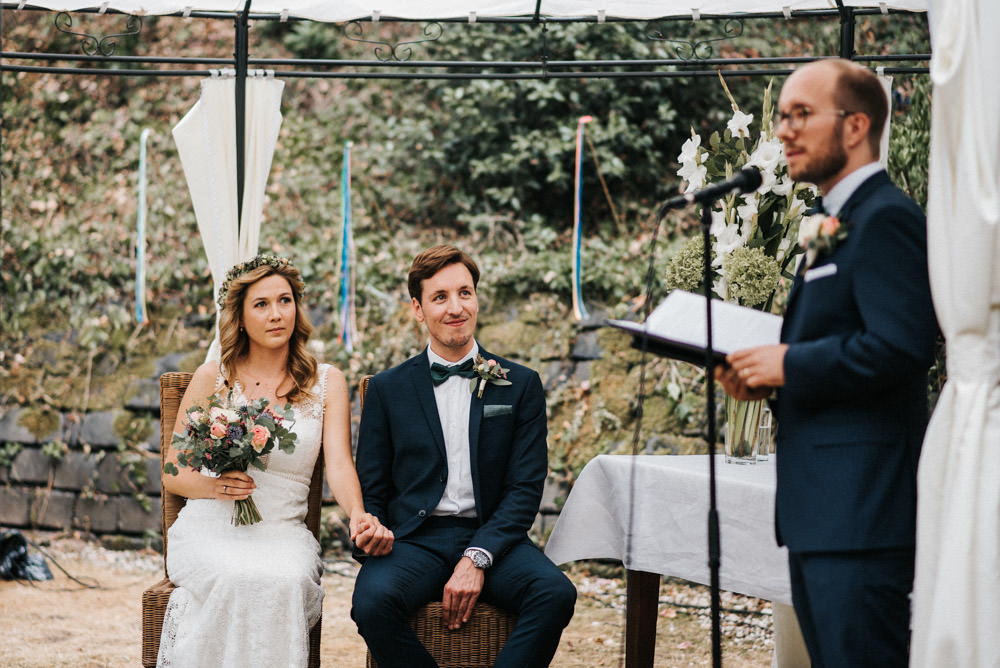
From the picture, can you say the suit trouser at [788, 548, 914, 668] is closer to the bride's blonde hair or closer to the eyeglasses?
the eyeglasses

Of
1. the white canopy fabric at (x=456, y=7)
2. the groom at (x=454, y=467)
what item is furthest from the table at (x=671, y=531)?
the white canopy fabric at (x=456, y=7)

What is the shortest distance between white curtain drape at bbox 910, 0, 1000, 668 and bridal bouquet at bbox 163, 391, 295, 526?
218 centimetres

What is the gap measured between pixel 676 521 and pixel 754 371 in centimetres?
140

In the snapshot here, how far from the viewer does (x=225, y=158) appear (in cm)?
509

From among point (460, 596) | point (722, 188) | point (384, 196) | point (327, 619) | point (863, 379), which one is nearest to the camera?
point (863, 379)

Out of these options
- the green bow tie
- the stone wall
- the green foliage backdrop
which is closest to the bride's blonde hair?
the green bow tie

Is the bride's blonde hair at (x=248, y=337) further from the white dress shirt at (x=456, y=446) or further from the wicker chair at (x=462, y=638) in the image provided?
the wicker chair at (x=462, y=638)

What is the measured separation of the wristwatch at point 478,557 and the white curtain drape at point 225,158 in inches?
82.5

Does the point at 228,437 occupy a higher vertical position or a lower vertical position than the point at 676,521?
higher

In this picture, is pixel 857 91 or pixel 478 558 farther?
pixel 478 558

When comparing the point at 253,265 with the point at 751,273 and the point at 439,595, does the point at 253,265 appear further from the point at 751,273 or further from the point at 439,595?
the point at 751,273

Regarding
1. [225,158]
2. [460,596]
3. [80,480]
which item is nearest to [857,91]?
[460,596]

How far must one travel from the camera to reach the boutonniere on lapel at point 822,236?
247 centimetres

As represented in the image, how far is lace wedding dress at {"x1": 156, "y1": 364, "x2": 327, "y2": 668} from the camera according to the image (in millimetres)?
3561
